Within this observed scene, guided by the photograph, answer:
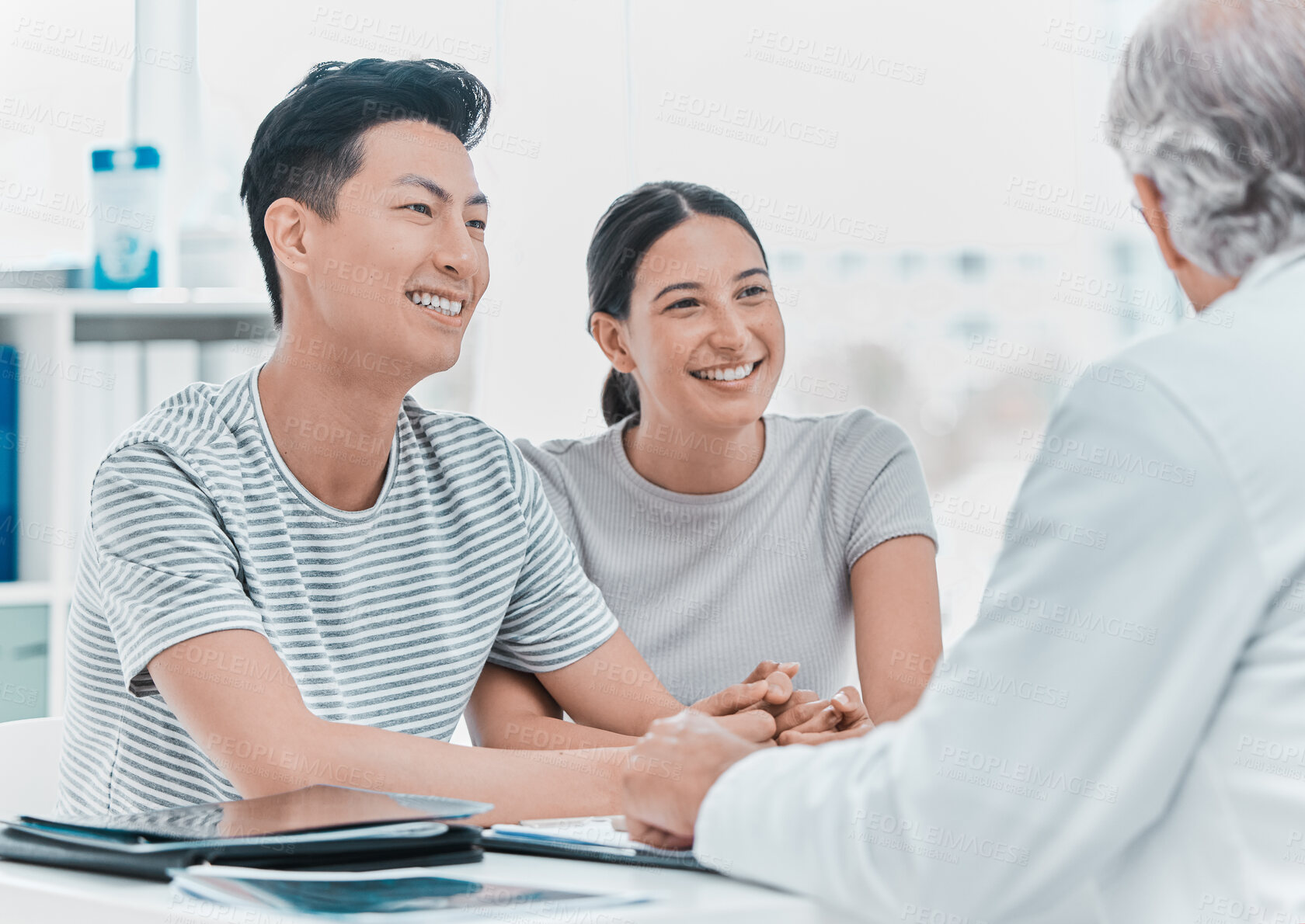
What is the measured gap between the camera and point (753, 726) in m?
1.13

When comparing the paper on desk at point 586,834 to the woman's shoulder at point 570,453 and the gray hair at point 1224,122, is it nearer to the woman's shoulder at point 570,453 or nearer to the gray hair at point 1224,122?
the gray hair at point 1224,122

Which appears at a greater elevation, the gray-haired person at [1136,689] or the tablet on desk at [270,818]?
the gray-haired person at [1136,689]

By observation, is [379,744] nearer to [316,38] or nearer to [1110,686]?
[1110,686]

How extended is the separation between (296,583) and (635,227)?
32.7 inches

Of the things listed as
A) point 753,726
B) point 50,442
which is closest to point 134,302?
point 50,442

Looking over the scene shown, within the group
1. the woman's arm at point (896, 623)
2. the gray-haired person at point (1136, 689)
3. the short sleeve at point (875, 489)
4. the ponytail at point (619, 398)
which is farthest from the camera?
the ponytail at point (619, 398)

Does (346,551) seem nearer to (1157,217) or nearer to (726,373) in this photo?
(726,373)

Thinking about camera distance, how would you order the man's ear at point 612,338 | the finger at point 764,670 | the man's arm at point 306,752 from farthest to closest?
1. the man's ear at point 612,338
2. the finger at point 764,670
3. the man's arm at point 306,752

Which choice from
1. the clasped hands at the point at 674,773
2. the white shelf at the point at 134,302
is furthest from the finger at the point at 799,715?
the white shelf at the point at 134,302

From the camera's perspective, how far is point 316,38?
278 centimetres

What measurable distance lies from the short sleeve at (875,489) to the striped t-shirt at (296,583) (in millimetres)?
432

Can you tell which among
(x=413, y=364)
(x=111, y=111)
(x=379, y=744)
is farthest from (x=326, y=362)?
(x=111, y=111)

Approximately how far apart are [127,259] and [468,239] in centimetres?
139

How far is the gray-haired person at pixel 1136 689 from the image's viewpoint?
0.62 metres
